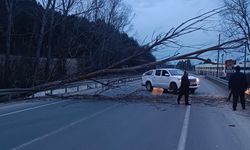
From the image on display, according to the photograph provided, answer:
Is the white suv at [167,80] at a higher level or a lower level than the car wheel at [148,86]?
higher

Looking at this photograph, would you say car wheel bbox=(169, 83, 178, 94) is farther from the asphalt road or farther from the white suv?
the asphalt road

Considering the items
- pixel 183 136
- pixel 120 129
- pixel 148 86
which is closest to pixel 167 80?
pixel 148 86

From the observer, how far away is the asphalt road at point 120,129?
9680 mm

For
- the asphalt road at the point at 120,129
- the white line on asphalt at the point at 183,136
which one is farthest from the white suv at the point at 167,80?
the white line on asphalt at the point at 183,136

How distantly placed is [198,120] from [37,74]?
12.9 metres

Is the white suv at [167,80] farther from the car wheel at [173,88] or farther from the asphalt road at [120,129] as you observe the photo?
the asphalt road at [120,129]

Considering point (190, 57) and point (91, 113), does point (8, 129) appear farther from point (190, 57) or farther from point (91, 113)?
point (190, 57)

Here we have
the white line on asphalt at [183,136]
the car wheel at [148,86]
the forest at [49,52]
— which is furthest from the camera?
the car wheel at [148,86]

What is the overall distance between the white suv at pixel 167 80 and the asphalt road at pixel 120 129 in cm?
1257

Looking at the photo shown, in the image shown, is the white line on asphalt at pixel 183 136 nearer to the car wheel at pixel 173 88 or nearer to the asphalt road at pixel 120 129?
the asphalt road at pixel 120 129

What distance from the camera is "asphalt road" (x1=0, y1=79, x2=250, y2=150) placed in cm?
968

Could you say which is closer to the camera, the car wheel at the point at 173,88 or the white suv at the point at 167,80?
the car wheel at the point at 173,88

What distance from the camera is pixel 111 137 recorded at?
35.1 ft

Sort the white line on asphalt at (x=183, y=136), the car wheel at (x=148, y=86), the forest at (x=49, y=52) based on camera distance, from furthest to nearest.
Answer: the car wheel at (x=148, y=86) < the forest at (x=49, y=52) < the white line on asphalt at (x=183, y=136)
